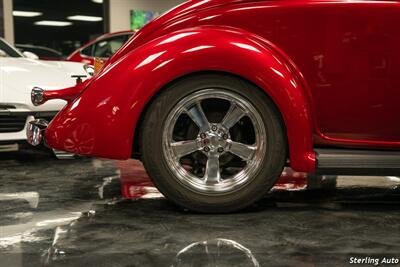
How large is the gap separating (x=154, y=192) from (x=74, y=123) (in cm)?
75

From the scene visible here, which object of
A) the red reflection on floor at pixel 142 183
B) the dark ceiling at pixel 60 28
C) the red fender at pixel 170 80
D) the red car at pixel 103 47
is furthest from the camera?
the dark ceiling at pixel 60 28

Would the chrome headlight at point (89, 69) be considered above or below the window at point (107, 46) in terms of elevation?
below

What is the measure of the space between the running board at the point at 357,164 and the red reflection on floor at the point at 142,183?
0.74 meters

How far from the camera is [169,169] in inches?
104

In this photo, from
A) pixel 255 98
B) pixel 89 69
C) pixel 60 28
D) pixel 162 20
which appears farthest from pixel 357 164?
pixel 60 28

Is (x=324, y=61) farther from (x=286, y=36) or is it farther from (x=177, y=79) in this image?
(x=177, y=79)

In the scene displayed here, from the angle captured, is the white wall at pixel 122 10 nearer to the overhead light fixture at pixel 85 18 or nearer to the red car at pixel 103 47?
the overhead light fixture at pixel 85 18

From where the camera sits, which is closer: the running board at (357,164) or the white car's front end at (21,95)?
the running board at (357,164)

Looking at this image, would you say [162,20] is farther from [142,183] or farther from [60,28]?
[60,28]

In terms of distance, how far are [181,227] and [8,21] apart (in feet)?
36.3

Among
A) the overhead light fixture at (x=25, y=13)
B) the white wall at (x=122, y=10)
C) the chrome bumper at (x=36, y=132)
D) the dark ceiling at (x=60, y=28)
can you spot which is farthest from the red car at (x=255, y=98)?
the dark ceiling at (x=60, y=28)

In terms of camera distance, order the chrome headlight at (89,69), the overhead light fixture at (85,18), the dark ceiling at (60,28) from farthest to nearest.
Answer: the overhead light fixture at (85,18) → the dark ceiling at (60,28) → the chrome headlight at (89,69)

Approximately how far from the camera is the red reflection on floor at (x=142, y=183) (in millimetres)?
3172

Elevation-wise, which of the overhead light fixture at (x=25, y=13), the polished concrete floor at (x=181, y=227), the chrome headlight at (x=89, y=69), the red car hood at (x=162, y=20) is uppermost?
the overhead light fixture at (x=25, y=13)
